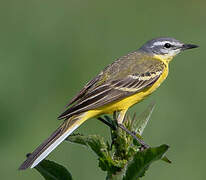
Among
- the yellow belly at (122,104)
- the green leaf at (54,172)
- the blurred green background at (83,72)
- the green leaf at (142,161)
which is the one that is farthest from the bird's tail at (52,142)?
the blurred green background at (83,72)

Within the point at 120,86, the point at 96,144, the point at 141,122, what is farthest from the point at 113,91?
the point at 96,144

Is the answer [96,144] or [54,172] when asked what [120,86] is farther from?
[54,172]

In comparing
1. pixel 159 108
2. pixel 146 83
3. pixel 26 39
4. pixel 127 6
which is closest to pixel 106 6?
pixel 127 6

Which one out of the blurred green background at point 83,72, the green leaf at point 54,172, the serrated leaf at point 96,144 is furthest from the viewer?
the blurred green background at point 83,72

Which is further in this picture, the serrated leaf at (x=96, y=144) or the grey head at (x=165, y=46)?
the grey head at (x=165, y=46)

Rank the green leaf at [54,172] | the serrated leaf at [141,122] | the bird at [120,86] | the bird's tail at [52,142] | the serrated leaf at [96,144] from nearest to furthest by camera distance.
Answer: the green leaf at [54,172] → the serrated leaf at [96,144] → the bird's tail at [52,142] → the serrated leaf at [141,122] → the bird at [120,86]

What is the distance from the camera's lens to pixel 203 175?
8.06 meters

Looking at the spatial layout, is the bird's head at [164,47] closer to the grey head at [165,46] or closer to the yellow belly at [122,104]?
the grey head at [165,46]

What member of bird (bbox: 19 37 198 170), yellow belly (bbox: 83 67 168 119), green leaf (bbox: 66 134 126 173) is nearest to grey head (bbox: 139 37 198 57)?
bird (bbox: 19 37 198 170)

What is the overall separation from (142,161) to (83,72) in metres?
6.63

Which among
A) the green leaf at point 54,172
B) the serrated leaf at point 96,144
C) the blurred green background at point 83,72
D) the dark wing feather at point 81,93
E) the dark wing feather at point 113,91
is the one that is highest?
the serrated leaf at point 96,144

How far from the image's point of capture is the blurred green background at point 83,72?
8.17m

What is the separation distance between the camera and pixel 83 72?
400 inches

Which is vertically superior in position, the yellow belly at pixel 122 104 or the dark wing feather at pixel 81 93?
the dark wing feather at pixel 81 93
